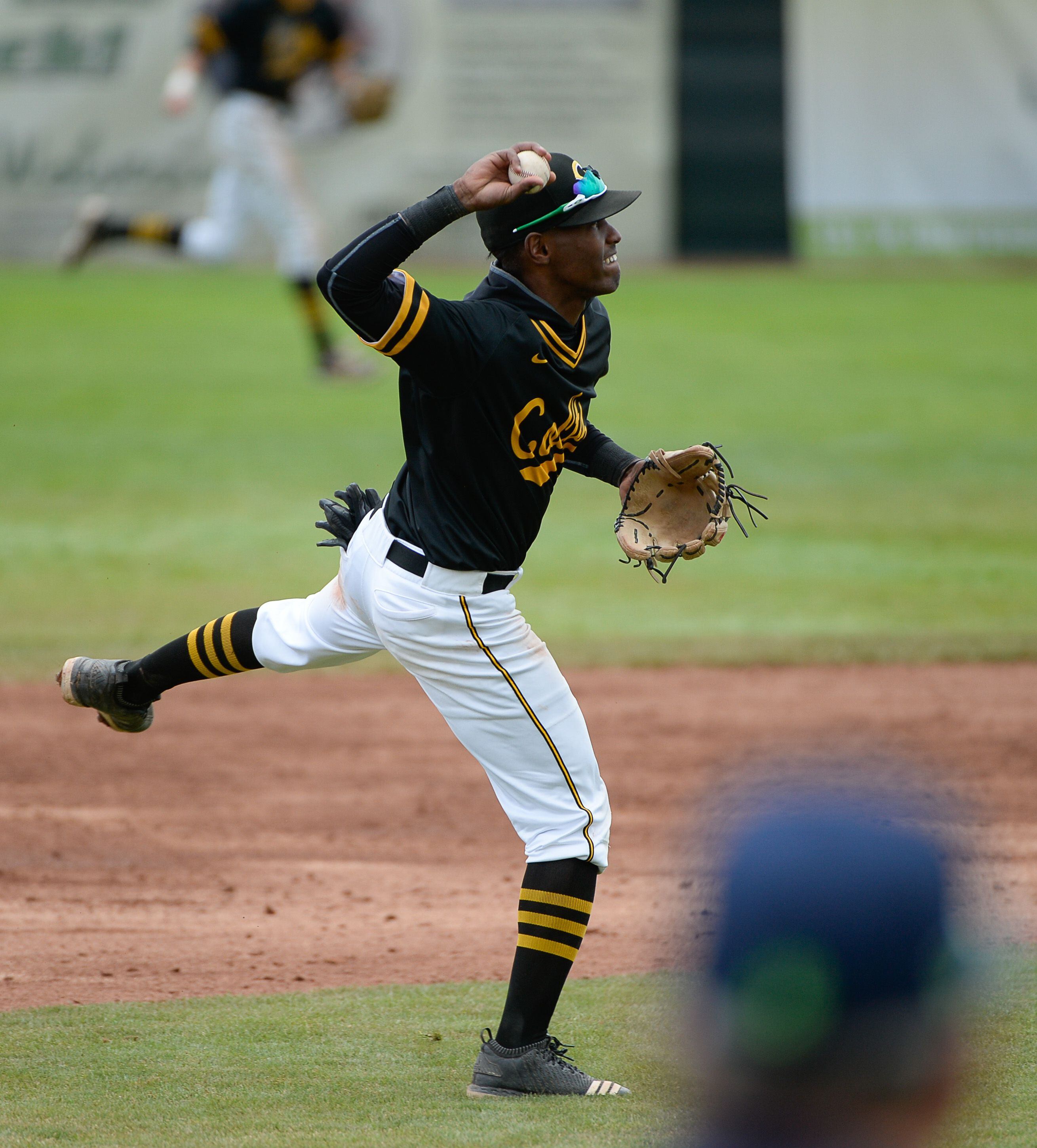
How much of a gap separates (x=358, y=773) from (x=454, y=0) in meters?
17.0

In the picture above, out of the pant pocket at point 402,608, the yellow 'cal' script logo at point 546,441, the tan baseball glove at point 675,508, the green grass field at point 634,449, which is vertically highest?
the yellow 'cal' script logo at point 546,441

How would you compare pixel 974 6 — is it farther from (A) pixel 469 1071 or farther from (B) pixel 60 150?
(A) pixel 469 1071

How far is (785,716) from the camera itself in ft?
21.9

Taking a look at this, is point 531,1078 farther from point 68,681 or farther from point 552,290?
point 552,290

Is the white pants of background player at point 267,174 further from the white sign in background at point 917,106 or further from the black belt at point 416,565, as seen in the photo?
the white sign in background at point 917,106

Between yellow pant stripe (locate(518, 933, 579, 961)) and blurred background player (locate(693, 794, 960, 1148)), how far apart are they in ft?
5.88

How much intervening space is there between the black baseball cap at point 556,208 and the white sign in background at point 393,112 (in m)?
17.9

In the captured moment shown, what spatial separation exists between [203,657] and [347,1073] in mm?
999

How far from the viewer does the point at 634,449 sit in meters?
11.6

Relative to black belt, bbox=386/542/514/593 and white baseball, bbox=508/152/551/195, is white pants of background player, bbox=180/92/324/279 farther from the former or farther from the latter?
white baseball, bbox=508/152/551/195

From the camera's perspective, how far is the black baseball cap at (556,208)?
3150 mm

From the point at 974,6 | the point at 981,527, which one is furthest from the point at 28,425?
the point at 974,6

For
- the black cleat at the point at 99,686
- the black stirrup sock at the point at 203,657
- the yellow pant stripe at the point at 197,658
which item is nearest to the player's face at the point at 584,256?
the black stirrup sock at the point at 203,657

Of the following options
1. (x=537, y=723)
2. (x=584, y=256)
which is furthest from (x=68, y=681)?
(x=584, y=256)
